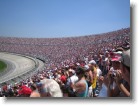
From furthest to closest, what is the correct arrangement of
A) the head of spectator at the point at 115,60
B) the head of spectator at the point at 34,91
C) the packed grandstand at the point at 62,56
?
the head of spectator at the point at 34,91 → the packed grandstand at the point at 62,56 → the head of spectator at the point at 115,60

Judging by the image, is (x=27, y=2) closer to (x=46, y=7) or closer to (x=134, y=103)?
(x=46, y=7)

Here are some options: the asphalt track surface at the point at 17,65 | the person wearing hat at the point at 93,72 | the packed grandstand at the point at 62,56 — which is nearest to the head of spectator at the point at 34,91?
the packed grandstand at the point at 62,56

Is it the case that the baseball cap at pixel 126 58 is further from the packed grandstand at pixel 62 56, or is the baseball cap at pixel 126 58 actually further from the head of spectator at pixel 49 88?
the head of spectator at pixel 49 88

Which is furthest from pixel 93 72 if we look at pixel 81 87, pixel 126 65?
pixel 126 65

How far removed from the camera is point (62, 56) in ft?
16.7

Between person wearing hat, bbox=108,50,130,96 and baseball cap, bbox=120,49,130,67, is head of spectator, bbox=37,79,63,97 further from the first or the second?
baseball cap, bbox=120,49,130,67

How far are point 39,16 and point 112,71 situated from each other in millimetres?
1368

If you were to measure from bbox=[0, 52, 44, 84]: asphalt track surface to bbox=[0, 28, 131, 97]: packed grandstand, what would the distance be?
45 mm

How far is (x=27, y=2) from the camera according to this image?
5117mm

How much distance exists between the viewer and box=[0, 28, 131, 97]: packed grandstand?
4816mm

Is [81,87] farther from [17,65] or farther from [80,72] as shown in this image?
[17,65]

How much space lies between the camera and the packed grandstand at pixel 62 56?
4816 millimetres

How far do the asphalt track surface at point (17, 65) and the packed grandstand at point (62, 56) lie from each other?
0.15ft

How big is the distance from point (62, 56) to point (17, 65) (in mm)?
720
